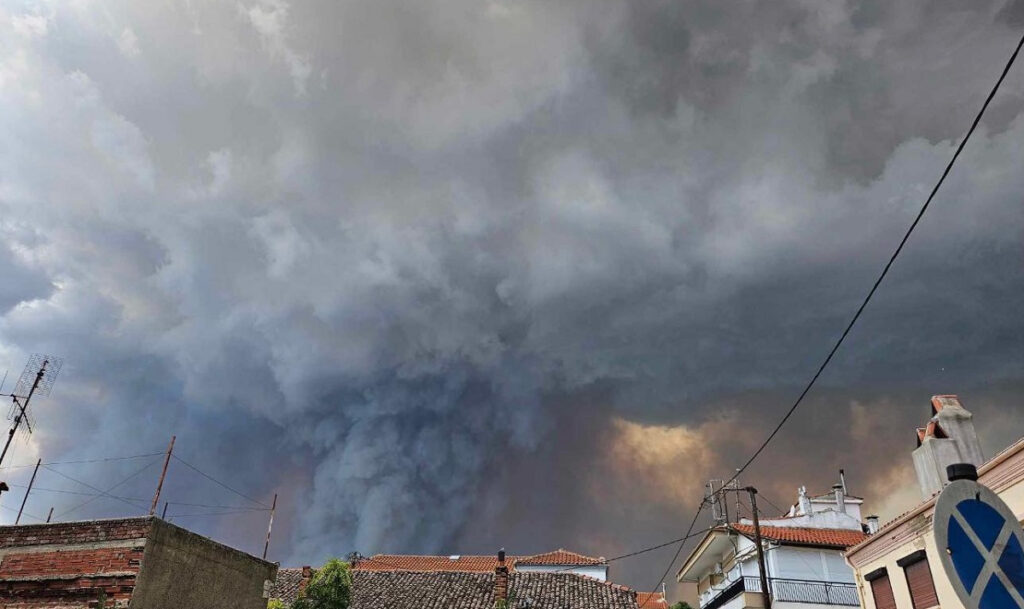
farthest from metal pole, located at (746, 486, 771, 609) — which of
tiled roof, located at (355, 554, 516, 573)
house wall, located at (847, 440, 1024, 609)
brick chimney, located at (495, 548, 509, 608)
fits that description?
tiled roof, located at (355, 554, 516, 573)

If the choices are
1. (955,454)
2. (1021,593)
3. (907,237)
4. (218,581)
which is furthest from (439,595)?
(1021,593)

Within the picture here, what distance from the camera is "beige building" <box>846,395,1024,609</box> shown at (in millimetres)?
20219

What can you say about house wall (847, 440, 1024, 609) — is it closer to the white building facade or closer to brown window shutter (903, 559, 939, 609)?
brown window shutter (903, 559, 939, 609)

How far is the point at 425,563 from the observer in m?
55.4

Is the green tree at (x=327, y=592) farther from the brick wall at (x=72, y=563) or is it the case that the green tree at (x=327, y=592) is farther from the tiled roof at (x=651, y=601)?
the tiled roof at (x=651, y=601)

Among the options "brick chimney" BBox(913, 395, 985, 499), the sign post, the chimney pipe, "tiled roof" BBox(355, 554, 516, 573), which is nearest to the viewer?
the sign post

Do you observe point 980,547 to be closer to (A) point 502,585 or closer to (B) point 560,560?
(A) point 502,585

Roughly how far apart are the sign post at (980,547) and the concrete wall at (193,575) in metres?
16.7

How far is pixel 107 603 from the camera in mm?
15039

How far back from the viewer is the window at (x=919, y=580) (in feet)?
66.3

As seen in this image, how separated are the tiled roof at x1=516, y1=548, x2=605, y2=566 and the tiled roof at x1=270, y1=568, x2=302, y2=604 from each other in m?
18.1

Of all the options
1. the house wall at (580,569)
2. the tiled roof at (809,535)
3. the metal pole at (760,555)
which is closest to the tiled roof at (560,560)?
the house wall at (580,569)

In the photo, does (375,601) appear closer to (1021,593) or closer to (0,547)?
(0,547)

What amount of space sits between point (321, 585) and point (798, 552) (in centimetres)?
2360
